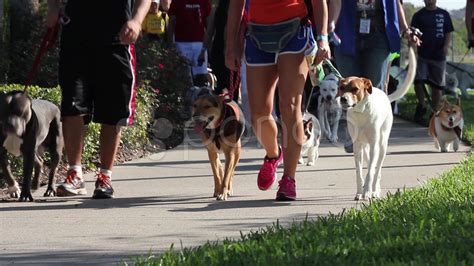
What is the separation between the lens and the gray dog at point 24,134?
876cm

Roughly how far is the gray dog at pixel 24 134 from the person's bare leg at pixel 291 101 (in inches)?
74.5

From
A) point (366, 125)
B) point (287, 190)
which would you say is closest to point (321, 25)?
point (366, 125)

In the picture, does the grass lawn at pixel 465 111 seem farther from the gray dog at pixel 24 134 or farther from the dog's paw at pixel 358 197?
the gray dog at pixel 24 134

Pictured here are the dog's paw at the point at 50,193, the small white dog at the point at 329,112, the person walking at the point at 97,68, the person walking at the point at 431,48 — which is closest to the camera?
the person walking at the point at 97,68

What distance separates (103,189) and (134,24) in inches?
51.2

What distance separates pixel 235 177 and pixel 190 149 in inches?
115

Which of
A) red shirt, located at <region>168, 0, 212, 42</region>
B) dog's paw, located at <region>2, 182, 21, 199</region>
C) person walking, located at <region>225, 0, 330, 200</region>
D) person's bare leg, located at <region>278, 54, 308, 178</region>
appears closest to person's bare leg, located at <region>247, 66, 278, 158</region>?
person walking, located at <region>225, 0, 330, 200</region>

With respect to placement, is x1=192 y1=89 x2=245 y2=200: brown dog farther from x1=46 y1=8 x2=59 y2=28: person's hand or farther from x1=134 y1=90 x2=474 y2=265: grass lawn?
x1=134 y1=90 x2=474 y2=265: grass lawn

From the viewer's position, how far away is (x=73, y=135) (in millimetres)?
9156

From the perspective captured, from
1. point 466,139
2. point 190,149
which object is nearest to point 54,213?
point 190,149

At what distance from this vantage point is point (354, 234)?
21.1ft

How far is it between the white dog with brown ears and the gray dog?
2349 mm

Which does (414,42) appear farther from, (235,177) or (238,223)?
(238,223)

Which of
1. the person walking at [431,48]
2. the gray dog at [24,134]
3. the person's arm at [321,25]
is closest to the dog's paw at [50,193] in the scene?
the gray dog at [24,134]
